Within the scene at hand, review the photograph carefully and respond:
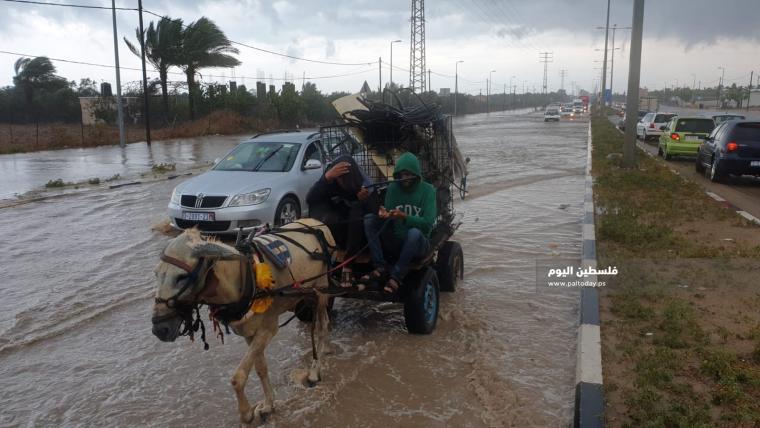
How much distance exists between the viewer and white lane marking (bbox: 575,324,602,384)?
4391 mm

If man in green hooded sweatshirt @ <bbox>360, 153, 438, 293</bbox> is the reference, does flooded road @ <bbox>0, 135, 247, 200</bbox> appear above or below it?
below

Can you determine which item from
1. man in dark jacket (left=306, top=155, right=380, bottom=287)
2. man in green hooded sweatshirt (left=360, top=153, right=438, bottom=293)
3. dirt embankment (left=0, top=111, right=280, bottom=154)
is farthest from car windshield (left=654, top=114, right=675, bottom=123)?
man in dark jacket (left=306, top=155, right=380, bottom=287)

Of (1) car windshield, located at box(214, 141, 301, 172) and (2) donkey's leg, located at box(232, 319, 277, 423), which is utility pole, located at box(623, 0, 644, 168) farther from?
(2) donkey's leg, located at box(232, 319, 277, 423)

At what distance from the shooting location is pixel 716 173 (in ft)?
48.5

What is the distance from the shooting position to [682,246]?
7.82 metres

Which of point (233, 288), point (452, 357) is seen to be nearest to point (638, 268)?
point (452, 357)

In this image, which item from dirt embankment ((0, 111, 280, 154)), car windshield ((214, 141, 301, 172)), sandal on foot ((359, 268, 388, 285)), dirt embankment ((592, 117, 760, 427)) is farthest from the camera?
dirt embankment ((0, 111, 280, 154))

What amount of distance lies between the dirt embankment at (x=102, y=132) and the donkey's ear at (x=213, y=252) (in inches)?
1083

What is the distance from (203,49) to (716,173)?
34.9 metres

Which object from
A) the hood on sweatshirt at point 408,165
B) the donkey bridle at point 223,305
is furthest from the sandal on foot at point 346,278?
the donkey bridle at point 223,305

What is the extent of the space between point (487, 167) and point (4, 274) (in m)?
15.2

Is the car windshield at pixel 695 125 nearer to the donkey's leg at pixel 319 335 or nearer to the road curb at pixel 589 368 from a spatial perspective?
the road curb at pixel 589 368

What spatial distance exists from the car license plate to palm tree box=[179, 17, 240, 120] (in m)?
34.4

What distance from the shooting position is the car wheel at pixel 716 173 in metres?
14.7
